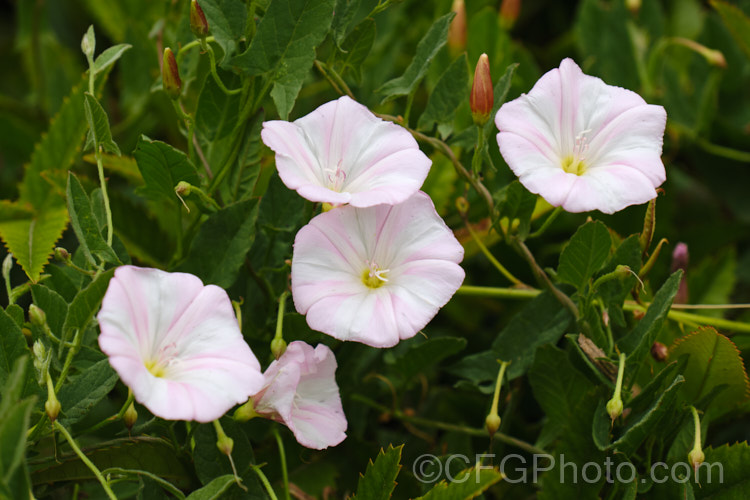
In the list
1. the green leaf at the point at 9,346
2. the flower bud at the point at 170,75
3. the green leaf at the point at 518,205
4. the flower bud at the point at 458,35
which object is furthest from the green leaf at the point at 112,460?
the flower bud at the point at 458,35

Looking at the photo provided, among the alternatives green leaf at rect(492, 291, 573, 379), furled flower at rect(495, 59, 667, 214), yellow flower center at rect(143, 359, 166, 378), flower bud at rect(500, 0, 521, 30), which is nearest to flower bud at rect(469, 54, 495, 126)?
furled flower at rect(495, 59, 667, 214)

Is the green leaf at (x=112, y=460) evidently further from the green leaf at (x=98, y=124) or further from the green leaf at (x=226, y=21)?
the green leaf at (x=226, y=21)

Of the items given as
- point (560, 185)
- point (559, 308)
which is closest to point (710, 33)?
point (559, 308)

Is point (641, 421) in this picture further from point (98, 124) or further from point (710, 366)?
point (98, 124)

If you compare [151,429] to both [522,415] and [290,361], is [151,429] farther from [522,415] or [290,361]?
[522,415]

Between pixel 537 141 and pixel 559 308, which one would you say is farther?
pixel 559 308

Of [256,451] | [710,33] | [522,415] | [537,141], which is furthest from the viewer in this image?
[710,33]
